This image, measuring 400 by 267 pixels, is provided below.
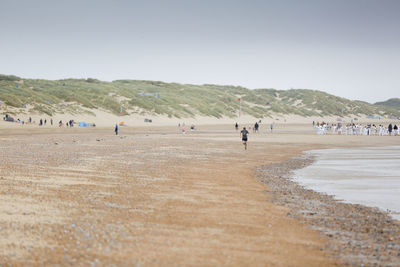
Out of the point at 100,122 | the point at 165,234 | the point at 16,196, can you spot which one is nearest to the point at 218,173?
the point at 16,196

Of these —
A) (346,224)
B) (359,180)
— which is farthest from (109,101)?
(346,224)

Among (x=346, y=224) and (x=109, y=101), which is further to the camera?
(x=109, y=101)

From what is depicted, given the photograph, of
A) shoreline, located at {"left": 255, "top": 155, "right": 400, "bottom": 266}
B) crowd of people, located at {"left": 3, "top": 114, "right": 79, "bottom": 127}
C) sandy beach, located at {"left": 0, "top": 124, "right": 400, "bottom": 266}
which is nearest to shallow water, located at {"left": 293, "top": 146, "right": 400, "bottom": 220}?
shoreline, located at {"left": 255, "top": 155, "right": 400, "bottom": 266}

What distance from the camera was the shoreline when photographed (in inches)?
260

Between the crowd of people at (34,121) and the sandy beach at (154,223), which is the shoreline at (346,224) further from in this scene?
the crowd of people at (34,121)

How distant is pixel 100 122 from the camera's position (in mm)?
72438

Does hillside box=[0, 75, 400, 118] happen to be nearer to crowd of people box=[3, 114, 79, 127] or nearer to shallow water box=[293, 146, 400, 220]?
crowd of people box=[3, 114, 79, 127]

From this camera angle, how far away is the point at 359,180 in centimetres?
1452

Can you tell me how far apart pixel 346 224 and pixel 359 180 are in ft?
21.4

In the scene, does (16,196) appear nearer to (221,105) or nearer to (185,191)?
(185,191)

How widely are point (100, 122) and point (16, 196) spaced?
6334cm

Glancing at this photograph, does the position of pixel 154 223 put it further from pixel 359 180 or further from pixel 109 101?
pixel 109 101

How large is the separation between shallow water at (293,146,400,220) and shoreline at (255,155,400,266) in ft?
1.97

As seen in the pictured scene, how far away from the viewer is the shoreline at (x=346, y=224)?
260 inches
